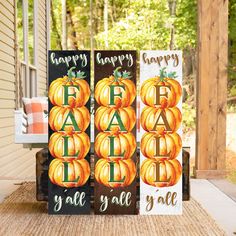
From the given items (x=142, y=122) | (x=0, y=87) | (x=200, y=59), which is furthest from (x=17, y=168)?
(x=142, y=122)

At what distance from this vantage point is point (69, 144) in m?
3.33

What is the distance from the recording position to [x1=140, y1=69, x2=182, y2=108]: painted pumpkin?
10.9ft

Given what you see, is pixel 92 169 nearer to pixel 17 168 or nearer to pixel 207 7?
pixel 207 7

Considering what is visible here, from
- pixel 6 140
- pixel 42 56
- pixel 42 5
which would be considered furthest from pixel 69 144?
pixel 42 5

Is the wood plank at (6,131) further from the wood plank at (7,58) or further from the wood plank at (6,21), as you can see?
the wood plank at (6,21)

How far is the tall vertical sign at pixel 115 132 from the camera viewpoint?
3297mm

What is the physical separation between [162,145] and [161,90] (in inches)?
12.9

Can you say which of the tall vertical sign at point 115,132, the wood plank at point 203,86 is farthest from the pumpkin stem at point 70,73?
the wood plank at point 203,86

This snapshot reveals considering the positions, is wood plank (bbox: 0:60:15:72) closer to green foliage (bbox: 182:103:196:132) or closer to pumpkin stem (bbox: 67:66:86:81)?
Result: pumpkin stem (bbox: 67:66:86:81)

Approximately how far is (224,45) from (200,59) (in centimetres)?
24

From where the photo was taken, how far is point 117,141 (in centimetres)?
A: 331

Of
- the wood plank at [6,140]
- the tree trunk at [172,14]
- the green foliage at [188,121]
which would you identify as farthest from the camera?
the tree trunk at [172,14]

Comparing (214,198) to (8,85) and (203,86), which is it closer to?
(203,86)

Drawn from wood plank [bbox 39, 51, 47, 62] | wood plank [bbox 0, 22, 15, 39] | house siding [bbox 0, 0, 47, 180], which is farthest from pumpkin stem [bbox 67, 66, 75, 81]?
wood plank [bbox 39, 51, 47, 62]
